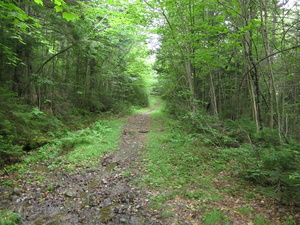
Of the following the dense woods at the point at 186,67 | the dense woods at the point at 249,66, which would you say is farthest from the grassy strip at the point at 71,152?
the dense woods at the point at 249,66

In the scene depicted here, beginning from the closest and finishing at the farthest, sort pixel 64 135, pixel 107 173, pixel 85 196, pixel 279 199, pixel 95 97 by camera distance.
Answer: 1. pixel 279 199
2. pixel 85 196
3. pixel 107 173
4. pixel 64 135
5. pixel 95 97

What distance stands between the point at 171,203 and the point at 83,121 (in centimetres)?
924

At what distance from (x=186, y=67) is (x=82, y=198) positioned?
8286 mm

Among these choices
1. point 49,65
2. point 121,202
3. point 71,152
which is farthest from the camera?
point 49,65

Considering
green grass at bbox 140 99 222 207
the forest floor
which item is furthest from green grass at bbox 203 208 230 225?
green grass at bbox 140 99 222 207

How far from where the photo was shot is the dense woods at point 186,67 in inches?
208

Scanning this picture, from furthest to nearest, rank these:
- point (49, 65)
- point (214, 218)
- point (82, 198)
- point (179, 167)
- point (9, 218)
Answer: point (49, 65) < point (179, 167) < point (82, 198) < point (214, 218) < point (9, 218)

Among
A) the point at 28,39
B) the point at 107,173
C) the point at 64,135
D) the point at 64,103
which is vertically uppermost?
the point at 28,39

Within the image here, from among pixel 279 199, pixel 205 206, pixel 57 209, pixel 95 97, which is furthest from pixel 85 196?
pixel 95 97

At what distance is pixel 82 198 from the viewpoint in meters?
4.73

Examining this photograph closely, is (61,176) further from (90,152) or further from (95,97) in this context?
(95,97)

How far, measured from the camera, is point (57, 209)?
422 cm

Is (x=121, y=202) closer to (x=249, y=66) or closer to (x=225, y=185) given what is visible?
(x=225, y=185)

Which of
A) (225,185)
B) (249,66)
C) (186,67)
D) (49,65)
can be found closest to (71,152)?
(225,185)
